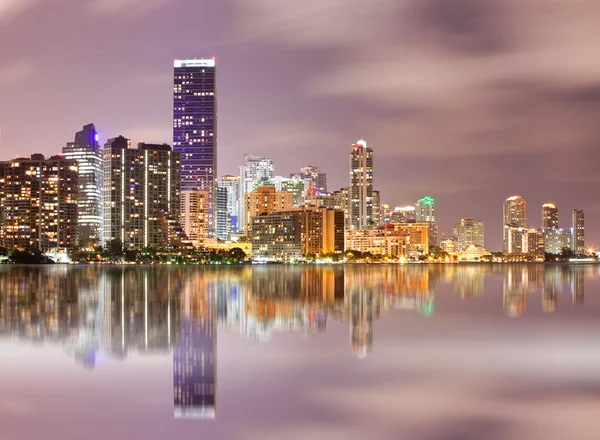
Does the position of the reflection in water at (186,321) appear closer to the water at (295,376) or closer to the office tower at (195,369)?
the office tower at (195,369)

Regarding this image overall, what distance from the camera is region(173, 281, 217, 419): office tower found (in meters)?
15.5

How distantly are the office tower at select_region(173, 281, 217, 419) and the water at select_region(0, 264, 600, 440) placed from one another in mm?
51

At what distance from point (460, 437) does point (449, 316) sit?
81.4 feet

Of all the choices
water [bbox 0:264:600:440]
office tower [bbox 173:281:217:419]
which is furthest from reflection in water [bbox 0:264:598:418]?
water [bbox 0:264:600:440]

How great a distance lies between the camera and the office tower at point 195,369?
612 inches

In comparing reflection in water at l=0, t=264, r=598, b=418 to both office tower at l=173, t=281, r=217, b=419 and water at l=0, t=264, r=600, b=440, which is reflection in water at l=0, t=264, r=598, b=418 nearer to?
office tower at l=173, t=281, r=217, b=419

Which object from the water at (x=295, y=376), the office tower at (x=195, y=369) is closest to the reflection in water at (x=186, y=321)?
the office tower at (x=195, y=369)

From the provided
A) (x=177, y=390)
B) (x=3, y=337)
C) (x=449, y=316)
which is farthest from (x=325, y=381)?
(x=449, y=316)

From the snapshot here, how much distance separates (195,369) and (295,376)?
110 inches

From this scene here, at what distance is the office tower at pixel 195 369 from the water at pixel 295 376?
0.17 ft

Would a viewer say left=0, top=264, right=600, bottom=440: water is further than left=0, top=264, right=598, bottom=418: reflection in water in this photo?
No

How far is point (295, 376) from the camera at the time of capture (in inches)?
765

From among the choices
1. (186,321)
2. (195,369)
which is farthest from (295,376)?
(186,321)

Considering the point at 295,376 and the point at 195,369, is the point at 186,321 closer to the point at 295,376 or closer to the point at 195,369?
the point at 195,369
